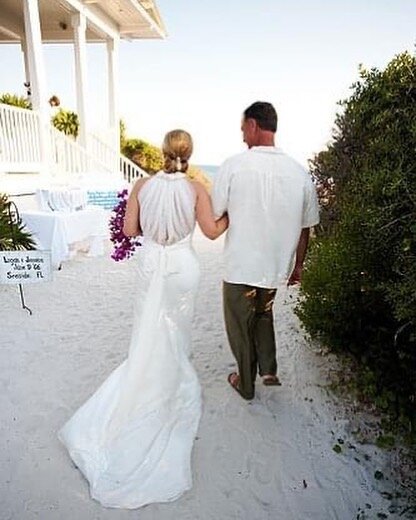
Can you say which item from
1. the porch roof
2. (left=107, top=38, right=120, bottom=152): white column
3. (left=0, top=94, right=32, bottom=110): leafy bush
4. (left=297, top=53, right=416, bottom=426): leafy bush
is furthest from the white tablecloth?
(left=107, top=38, right=120, bottom=152): white column

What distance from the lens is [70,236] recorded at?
5.47 metres

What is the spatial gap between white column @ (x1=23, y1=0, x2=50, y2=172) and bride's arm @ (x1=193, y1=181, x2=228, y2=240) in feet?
20.7

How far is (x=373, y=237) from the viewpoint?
81.4 inches

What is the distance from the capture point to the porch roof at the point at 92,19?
27.2 ft

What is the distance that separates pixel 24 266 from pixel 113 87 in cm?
842

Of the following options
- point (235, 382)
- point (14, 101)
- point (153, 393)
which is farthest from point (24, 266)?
point (14, 101)

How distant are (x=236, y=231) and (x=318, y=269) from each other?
0.93 m

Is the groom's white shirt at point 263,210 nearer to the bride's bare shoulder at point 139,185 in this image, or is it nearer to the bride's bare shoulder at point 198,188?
the bride's bare shoulder at point 198,188

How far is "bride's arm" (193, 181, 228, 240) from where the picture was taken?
2.06m

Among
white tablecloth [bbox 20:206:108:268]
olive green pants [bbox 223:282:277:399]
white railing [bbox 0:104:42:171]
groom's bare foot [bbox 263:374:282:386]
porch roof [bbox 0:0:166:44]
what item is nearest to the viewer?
olive green pants [bbox 223:282:277:399]

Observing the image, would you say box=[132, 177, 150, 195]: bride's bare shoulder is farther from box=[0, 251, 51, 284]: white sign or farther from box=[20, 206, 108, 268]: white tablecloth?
box=[20, 206, 108, 268]: white tablecloth

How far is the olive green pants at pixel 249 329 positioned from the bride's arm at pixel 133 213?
0.63 meters

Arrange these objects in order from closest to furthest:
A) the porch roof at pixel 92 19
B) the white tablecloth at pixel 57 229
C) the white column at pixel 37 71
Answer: the white tablecloth at pixel 57 229, the white column at pixel 37 71, the porch roof at pixel 92 19

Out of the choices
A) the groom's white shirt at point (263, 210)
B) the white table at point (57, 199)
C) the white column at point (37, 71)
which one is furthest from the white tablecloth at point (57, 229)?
the groom's white shirt at point (263, 210)
